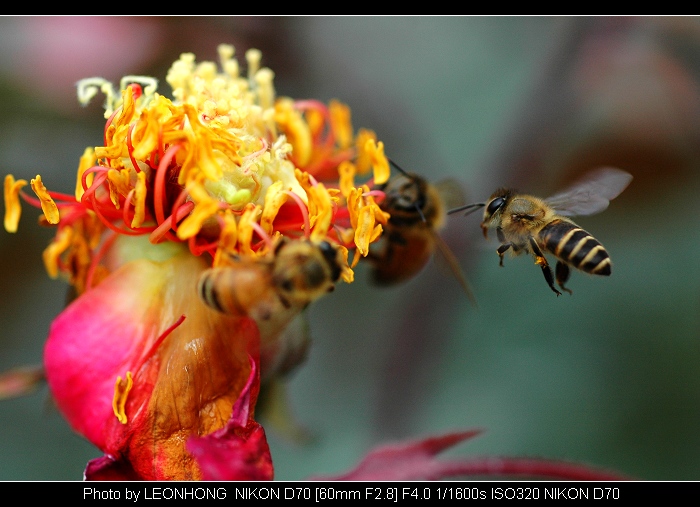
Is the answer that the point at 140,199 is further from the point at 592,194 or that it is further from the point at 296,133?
the point at 592,194

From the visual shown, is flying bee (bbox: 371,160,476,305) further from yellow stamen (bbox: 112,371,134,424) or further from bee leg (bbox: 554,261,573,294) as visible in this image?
yellow stamen (bbox: 112,371,134,424)

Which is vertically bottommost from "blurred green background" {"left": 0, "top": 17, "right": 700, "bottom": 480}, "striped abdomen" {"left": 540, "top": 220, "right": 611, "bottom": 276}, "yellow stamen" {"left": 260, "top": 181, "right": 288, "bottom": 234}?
"blurred green background" {"left": 0, "top": 17, "right": 700, "bottom": 480}

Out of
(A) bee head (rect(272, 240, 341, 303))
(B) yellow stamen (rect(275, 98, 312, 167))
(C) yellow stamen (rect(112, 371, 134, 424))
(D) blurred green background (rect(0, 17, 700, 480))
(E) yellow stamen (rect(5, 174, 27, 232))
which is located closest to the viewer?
(A) bee head (rect(272, 240, 341, 303))

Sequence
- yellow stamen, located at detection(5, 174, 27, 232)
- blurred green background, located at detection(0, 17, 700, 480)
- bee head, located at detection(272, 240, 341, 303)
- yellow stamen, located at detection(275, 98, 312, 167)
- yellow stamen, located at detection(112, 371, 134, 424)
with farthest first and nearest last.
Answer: blurred green background, located at detection(0, 17, 700, 480) < yellow stamen, located at detection(275, 98, 312, 167) < yellow stamen, located at detection(5, 174, 27, 232) < yellow stamen, located at detection(112, 371, 134, 424) < bee head, located at detection(272, 240, 341, 303)

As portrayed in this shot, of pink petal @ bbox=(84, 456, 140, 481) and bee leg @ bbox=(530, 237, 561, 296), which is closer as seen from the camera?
pink petal @ bbox=(84, 456, 140, 481)

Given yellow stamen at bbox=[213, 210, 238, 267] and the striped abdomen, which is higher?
yellow stamen at bbox=[213, 210, 238, 267]

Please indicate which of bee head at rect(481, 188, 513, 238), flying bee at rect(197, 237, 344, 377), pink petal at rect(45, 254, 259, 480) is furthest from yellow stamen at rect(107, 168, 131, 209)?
bee head at rect(481, 188, 513, 238)

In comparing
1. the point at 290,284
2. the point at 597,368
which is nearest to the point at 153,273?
the point at 290,284

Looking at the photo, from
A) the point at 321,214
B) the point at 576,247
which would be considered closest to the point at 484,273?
the point at 576,247

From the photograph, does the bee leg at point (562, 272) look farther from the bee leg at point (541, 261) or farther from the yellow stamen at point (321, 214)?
the yellow stamen at point (321, 214)
